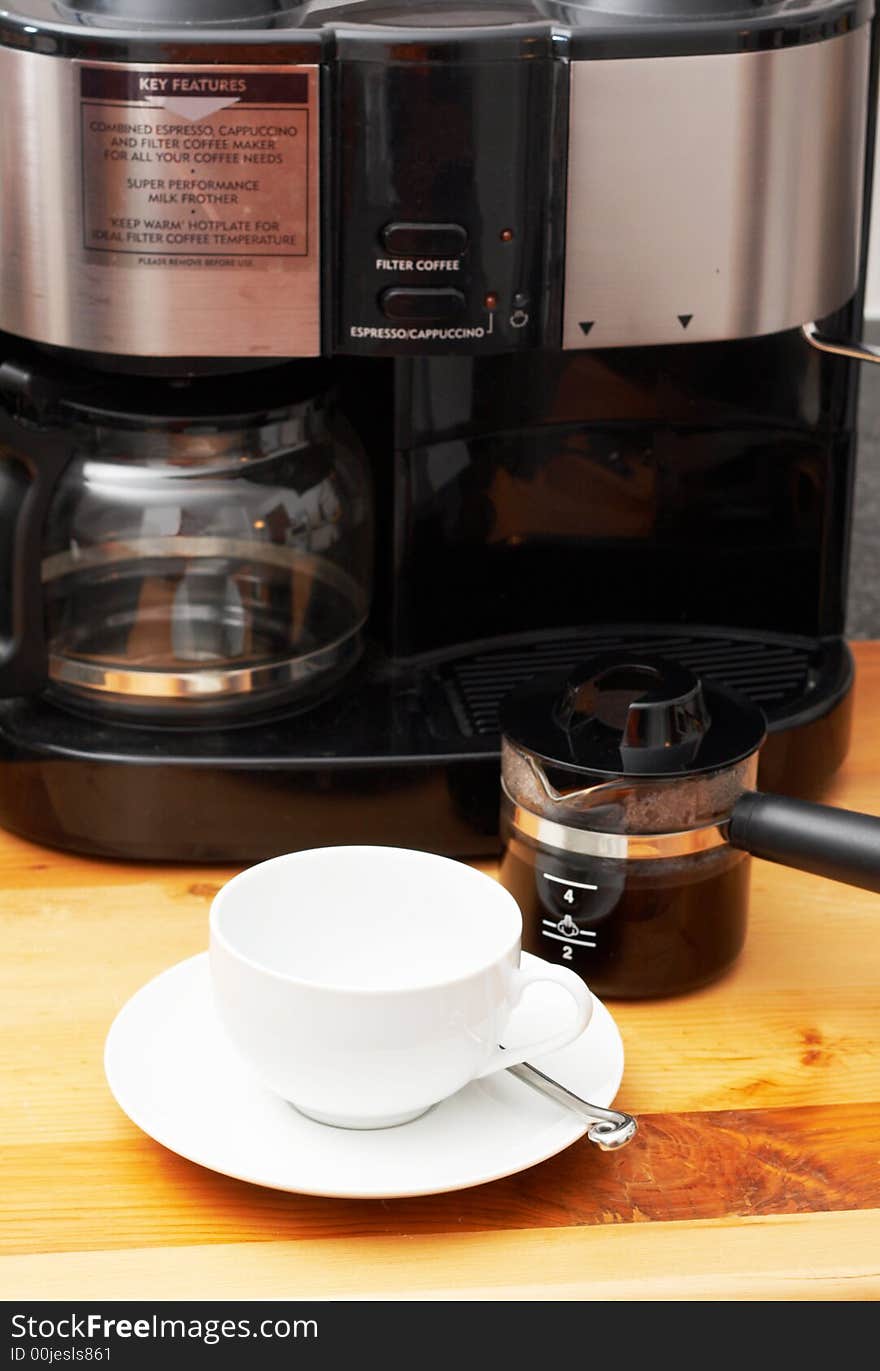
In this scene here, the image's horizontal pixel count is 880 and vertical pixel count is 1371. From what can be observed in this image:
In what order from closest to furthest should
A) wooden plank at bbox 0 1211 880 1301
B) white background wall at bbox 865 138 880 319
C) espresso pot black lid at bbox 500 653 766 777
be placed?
1. wooden plank at bbox 0 1211 880 1301
2. espresso pot black lid at bbox 500 653 766 777
3. white background wall at bbox 865 138 880 319

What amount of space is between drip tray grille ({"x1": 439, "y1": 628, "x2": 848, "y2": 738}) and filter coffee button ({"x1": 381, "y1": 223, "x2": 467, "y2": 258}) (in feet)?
0.65

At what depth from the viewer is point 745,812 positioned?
62 cm

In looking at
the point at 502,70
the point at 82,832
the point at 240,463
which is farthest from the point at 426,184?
the point at 82,832

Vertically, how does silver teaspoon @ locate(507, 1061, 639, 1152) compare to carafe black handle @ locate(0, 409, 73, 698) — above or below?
below

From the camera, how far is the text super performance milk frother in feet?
2.01

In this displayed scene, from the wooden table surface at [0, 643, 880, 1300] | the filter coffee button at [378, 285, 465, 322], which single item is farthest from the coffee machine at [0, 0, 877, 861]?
the wooden table surface at [0, 643, 880, 1300]

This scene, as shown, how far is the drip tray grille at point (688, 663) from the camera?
77cm

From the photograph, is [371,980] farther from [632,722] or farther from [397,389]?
[397,389]

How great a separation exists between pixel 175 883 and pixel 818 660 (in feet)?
1.00

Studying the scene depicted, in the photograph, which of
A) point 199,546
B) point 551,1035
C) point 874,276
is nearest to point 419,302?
point 199,546

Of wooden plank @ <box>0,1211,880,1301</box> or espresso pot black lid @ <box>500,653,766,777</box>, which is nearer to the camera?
wooden plank @ <box>0,1211,880,1301</box>

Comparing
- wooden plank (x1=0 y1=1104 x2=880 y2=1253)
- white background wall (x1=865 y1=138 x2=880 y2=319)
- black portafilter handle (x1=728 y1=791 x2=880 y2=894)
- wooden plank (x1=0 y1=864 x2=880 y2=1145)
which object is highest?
white background wall (x1=865 y1=138 x2=880 y2=319)

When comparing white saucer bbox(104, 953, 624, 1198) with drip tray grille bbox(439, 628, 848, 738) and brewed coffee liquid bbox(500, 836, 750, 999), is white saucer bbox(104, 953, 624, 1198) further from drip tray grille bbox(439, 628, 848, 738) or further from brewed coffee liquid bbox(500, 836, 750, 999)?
drip tray grille bbox(439, 628, 848, 738)
